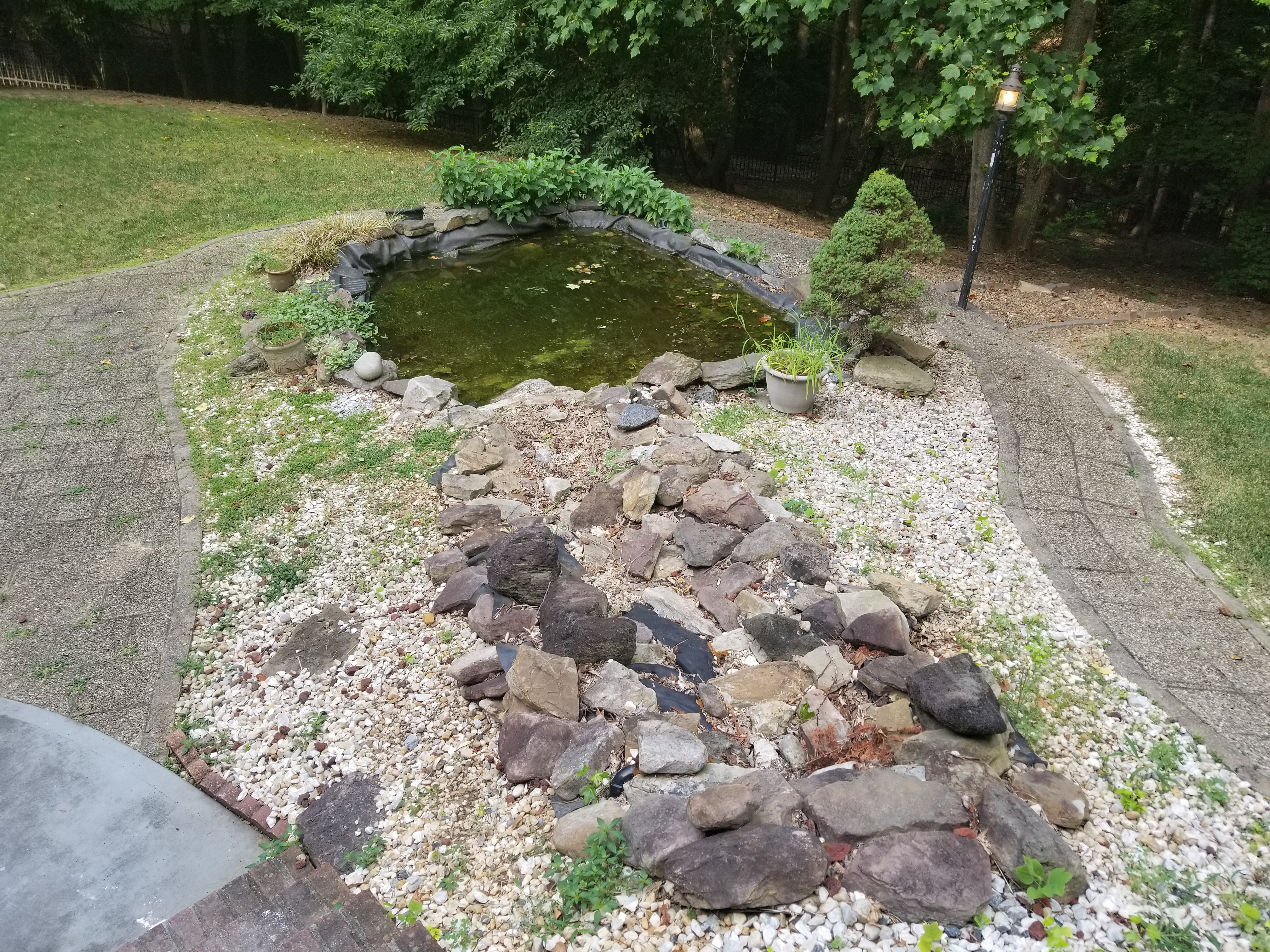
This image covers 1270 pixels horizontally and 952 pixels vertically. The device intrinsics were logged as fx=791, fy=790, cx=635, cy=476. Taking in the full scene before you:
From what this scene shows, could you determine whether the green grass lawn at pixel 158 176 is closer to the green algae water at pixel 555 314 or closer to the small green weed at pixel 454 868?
the green algae water at pixel 555 314

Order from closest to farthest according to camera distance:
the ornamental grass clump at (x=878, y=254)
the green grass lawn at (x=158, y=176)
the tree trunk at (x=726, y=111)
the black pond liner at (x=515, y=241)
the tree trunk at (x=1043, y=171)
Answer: the ornamental grass clump at (x=878, y=254) → the black pond liner at (x=515, y=241) → the tree trunk at (x=1043, y=171) → the green grass lawn at (x=158, y=176) → the tree trunk at (x=726, y=111)

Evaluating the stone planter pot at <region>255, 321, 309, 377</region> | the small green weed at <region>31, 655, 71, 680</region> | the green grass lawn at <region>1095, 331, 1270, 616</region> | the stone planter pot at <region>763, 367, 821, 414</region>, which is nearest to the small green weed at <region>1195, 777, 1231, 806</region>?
the green grass lawn at <region>1095, 331, 1270, 616</region>

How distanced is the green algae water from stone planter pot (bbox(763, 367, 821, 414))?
3.94ft

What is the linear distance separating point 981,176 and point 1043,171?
0.66 meters

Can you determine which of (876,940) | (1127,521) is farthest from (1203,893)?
(1127,521)

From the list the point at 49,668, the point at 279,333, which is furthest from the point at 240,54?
the point at 49,668

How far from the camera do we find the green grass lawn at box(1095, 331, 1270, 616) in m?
4.02

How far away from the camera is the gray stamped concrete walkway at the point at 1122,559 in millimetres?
3143

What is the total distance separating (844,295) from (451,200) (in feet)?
16.6

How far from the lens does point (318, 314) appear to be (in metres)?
6.08

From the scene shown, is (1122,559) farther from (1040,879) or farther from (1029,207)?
(1029,207)

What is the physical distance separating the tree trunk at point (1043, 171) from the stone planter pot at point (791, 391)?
449 cm

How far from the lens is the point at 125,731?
9.98ft

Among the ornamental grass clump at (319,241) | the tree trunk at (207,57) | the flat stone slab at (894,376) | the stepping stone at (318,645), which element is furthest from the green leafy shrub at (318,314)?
the tree trunk at (207,57)
